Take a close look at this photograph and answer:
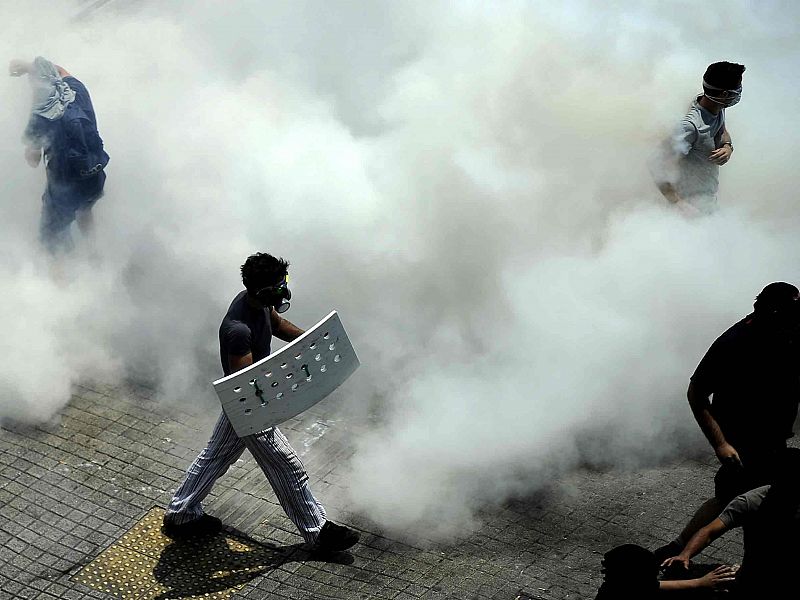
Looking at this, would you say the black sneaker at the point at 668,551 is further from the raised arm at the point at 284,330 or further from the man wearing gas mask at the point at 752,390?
the raised arm at the point at 284,330

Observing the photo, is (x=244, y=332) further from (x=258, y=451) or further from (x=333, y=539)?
(x=333, y=539)

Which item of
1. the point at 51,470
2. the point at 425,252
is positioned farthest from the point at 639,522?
the point at 51,470

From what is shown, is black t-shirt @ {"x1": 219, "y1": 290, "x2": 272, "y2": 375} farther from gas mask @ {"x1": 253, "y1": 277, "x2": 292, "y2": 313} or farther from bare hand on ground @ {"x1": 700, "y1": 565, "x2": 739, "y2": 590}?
bare hand on ground @ {"x1": 700, "y1": 565, "x2": 739, "y2": 590}

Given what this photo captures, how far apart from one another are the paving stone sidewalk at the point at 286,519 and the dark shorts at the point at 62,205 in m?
1.35

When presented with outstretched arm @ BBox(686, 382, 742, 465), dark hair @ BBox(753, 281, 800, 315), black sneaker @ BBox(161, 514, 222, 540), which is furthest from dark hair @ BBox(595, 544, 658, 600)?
black sneaker @ BBox(161, 514, 222, 540)

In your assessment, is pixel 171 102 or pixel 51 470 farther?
pixel 171 102

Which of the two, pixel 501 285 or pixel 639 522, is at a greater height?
pixel 501 285

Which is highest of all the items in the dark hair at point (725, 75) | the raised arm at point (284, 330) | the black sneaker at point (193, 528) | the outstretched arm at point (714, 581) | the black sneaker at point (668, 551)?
the dark hair at point (725, 75)

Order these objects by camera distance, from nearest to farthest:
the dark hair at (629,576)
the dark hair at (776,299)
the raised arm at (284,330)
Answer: the dark hair at (629,576)
the dark hair at (776,299)
the raised arm at (284,330)

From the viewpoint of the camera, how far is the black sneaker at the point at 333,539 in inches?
207

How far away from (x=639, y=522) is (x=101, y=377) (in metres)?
3.10

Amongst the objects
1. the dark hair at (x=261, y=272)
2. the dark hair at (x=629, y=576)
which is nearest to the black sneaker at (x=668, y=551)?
the dark hair at (x=629, y=576)

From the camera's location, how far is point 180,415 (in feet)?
21.2

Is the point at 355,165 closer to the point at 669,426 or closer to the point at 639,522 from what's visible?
the point at 669,426
